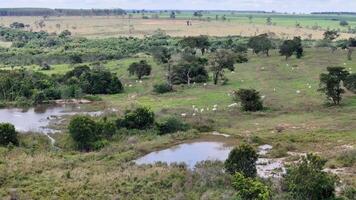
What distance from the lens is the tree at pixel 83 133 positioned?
4075 cm

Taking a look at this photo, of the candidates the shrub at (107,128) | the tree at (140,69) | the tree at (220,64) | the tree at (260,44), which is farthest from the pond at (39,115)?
the tree at (260,44)

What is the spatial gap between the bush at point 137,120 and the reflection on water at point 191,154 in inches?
192

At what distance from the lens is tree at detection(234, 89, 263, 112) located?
51.2 m

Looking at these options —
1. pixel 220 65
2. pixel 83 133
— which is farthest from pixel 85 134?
pixel 220 65

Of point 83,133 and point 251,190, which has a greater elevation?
point 251,190

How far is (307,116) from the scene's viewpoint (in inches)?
1922

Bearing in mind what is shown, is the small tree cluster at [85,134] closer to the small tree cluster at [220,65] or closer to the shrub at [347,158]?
the shrub at [347,158]

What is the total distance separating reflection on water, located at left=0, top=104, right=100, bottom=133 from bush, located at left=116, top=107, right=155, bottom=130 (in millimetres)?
7828

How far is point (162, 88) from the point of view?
2542 inches

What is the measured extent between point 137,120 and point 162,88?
19.2 m

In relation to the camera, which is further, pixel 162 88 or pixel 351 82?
pixel 162 88

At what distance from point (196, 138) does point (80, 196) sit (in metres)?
17.5

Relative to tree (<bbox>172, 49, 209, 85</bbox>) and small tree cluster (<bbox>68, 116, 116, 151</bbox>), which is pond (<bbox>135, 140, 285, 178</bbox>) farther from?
tree (<bbox>172, 49, 209, 85</bbox>)

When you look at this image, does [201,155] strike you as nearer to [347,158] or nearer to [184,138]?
[184,138]
